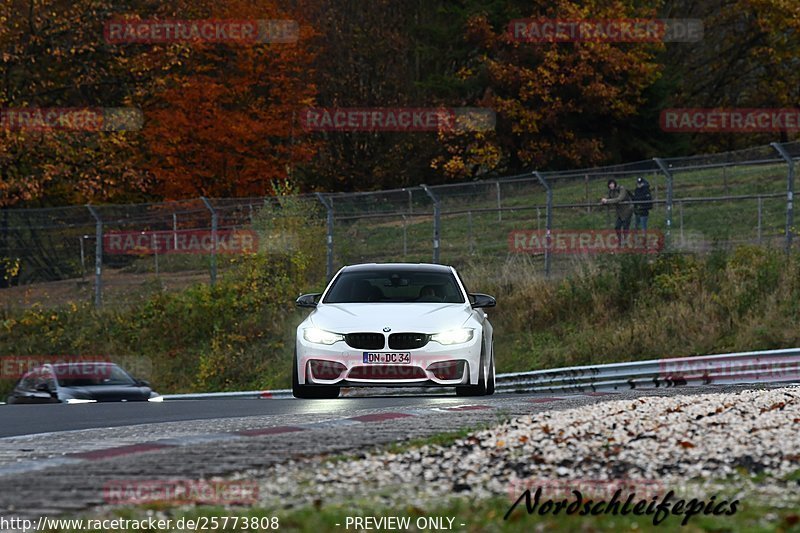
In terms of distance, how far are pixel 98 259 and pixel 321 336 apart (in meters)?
19.4

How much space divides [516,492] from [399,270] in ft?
33.2

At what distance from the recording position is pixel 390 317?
16.0 metres

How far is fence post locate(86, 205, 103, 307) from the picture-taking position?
33469 millimetres

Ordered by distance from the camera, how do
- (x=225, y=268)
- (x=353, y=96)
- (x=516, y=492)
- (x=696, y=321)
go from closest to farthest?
1. (x=516, y=492)
2. (x=696, y=321)
3. (x=225, y=268)
4. (x=353, y=96)

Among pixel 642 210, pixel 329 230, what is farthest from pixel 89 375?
pixel 642 210

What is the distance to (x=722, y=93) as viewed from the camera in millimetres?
63094

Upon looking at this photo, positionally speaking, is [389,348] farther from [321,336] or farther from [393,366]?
[321,336]

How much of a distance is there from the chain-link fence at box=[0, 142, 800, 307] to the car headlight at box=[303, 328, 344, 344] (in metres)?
14.1

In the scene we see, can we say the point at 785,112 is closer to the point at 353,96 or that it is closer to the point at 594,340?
the point at 353,96

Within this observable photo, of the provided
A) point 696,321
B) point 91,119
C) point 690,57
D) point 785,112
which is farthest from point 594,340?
point 690,57

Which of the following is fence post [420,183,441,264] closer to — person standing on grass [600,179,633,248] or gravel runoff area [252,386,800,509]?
person standing on grass [600,179,633,248]

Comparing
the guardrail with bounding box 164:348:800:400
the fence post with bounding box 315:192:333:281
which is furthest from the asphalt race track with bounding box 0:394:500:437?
the fence post with bounding box 315:192:333:281

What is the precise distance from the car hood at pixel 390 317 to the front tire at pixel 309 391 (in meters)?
0.68

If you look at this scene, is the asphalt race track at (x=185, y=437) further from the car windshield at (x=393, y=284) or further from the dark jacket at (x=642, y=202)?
the dark jacket at (x=642, y=202)
